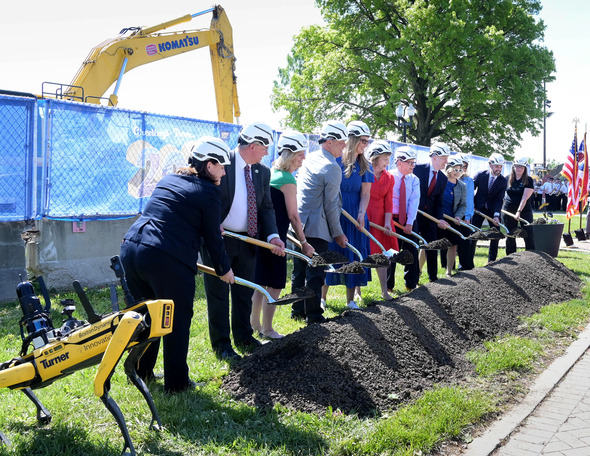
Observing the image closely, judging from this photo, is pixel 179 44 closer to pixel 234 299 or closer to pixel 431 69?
pixel 234 299

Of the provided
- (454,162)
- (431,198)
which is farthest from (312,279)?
(454,162)

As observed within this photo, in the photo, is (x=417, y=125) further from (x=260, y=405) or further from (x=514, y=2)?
(x=260, y=405)

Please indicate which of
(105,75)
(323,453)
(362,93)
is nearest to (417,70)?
(362,93)

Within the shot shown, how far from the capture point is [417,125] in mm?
31250

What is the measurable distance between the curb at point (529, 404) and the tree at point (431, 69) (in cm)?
2333

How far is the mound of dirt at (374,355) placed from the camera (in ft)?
14.1

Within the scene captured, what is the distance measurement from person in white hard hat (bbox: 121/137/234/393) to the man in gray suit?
2.12 metres

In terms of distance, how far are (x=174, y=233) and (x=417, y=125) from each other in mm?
28622

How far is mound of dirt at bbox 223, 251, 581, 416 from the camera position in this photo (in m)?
4.29

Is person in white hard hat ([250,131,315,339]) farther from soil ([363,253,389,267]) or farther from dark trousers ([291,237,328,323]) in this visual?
soil ([363,253,389,267])

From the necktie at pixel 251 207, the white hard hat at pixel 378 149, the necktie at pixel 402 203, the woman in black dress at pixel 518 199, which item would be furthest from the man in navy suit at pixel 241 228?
the woman in black dress at pixel 518 199

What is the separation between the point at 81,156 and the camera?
28.0ft

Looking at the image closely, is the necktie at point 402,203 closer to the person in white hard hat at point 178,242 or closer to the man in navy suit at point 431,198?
the man in navy suit at point 431,198

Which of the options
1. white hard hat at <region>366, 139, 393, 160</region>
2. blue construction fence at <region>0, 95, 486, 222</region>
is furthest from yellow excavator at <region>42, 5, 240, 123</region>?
white hard hat at <region>366, 139, 393, 160</region>
